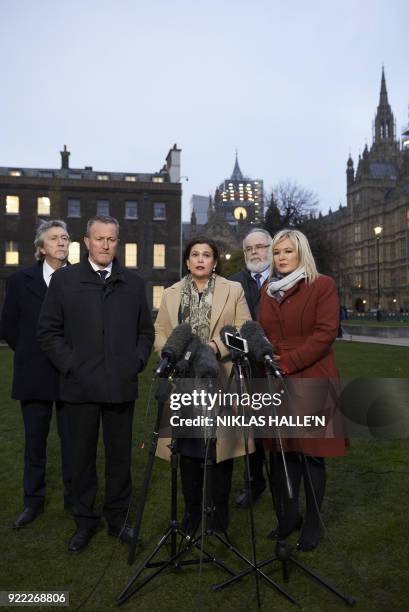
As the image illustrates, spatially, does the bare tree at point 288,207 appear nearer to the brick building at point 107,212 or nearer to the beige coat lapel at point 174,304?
the brick building at point 107,212

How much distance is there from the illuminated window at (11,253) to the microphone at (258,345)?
4336 cm

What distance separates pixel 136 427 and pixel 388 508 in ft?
14.7

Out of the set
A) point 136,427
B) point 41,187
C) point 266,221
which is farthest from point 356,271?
point 136,427

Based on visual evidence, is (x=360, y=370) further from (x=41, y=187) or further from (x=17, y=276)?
(x=41, y=187)

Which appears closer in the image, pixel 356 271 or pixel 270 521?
pixel 270 521

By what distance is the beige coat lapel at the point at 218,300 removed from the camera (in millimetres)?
4387

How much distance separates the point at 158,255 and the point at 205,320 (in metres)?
40.3

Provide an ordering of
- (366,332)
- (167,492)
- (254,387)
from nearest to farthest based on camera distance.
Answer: (254,387), (167,492), (366,332)

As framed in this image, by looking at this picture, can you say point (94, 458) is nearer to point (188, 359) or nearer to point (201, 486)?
point (201, 486)

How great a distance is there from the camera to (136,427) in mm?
8586

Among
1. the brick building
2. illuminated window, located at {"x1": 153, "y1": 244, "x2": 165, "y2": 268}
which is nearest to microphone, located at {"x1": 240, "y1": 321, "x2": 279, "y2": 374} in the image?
the brick building

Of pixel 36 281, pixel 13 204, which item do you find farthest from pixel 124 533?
pixel 13 204

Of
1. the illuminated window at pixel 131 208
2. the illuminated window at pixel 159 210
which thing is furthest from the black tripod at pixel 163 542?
the illuminated window at pixel 131 208

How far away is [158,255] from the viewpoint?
44219 mm
